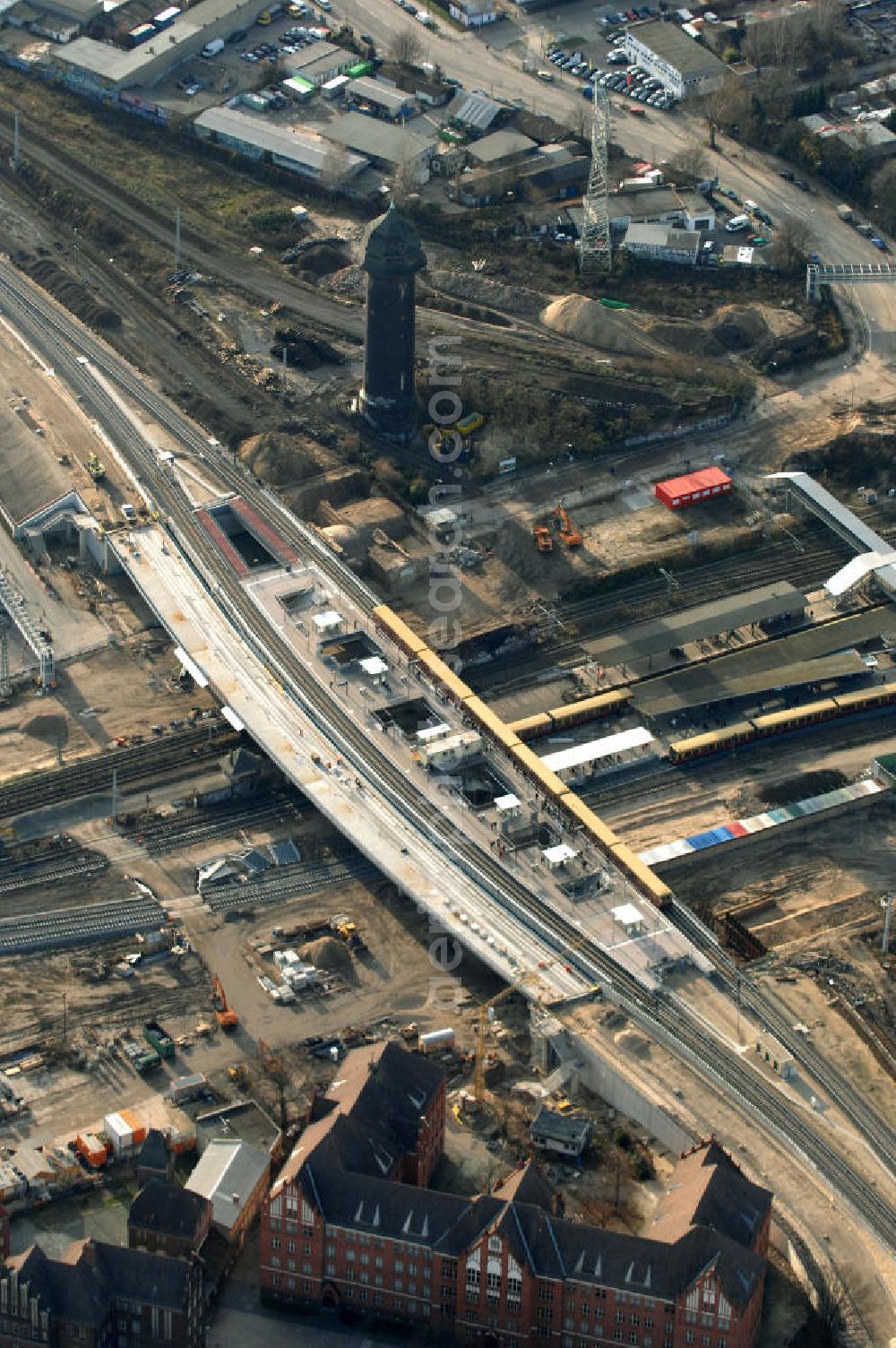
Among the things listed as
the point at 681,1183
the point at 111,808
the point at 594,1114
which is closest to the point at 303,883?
the point at 111,808

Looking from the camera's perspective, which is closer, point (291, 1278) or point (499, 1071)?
point (291, 1278)

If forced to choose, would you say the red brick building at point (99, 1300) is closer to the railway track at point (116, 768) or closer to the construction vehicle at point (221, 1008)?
the construction vehicle at point (221, 1008)

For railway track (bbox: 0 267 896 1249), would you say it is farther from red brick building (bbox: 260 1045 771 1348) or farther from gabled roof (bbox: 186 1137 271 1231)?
gabled roof (bbox: 186 1137 271 1231)

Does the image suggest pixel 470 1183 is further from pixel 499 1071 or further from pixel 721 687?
pixel 721 687

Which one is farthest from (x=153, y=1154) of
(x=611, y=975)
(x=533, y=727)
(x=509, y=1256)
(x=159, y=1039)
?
(x=533, y=727)

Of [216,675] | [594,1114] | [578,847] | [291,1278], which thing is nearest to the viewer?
[291,1278]

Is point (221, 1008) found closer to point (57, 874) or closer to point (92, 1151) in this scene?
point (92, 1151)
